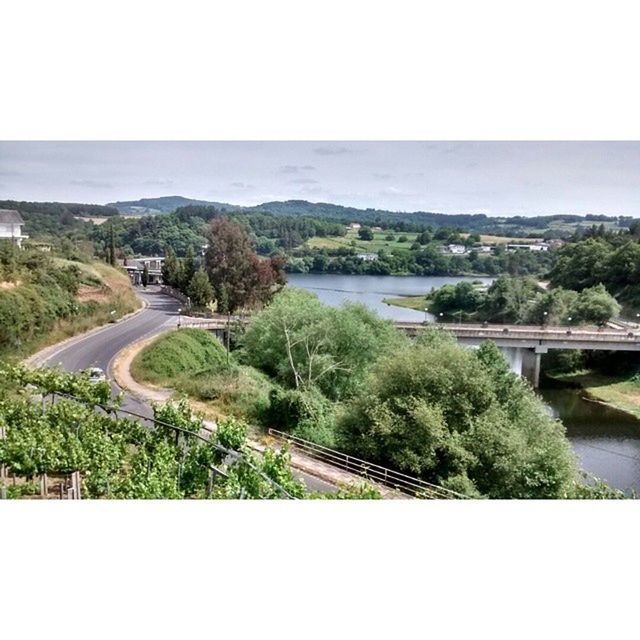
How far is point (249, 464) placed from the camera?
428 centimetres

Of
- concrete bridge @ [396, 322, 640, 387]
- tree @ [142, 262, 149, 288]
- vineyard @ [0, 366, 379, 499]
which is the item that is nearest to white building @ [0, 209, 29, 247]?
tree @ [142, 262, 149, 288]

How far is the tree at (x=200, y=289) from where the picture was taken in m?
6.28

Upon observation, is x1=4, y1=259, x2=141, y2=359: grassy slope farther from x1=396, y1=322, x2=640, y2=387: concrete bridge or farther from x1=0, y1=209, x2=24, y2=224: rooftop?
x1=396, y1=322, x2=640, y2=387: concrete bridge

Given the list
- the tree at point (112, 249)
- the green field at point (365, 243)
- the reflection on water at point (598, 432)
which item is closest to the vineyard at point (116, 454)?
the tree at point (112, 249)

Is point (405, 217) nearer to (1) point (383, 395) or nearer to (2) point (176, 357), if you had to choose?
(1) point (383, 395)

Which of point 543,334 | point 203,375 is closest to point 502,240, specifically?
point 543,334

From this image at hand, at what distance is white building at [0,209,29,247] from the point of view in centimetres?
552

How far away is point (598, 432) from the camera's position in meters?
7.62

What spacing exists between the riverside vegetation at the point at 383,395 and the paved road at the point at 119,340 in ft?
0.66

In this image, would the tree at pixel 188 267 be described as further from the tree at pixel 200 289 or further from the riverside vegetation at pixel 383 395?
the riverside vegetation at pixel 383 395

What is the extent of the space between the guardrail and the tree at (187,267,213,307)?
1403mm

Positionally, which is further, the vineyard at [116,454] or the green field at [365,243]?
the green field at [365,243]

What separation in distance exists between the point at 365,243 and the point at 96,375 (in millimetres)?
2639

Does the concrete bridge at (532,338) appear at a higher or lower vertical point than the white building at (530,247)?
lower
